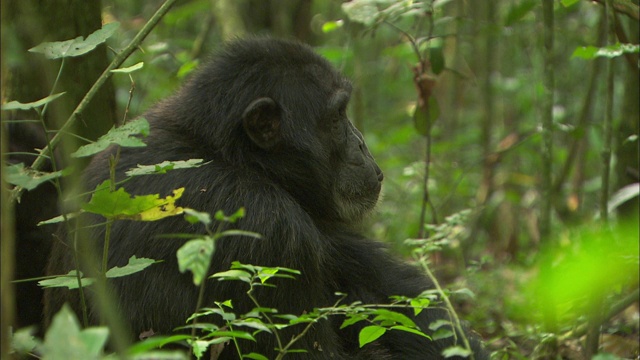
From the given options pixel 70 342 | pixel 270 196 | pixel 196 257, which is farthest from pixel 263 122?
pixel 70 342

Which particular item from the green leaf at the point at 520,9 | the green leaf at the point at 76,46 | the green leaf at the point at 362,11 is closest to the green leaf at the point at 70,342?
the green leaf at the point at 76,46

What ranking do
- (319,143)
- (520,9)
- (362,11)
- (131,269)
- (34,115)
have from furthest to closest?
1. (520,9)
2. (362,11)
3. (34,115)
4. (319,143)
5. (131,269)

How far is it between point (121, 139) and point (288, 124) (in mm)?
1574

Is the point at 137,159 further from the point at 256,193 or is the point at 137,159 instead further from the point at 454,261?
the point at 454,261

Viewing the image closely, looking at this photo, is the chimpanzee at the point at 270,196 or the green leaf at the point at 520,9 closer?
the chimpanzee at the point at 270,196

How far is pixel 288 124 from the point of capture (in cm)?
422

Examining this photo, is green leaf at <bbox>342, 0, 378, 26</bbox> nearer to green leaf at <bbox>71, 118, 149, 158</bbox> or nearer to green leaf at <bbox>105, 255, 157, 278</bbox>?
green leaf at <bbox>71, 118, 149, 158</bbox>

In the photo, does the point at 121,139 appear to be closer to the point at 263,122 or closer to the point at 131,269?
the point at 131,269

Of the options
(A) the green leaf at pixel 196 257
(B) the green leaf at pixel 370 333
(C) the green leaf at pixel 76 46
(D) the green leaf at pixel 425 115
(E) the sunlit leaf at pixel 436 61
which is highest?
(C) the green leaf at pixel 76 46

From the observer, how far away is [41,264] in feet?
14.8

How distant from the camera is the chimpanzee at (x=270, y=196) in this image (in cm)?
351

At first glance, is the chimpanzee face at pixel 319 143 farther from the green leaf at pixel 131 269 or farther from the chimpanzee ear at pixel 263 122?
the green leaf at pixel 131 269

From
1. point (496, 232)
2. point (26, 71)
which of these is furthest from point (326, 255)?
point (496, 232)

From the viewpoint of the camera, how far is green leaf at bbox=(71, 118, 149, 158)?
271cm
